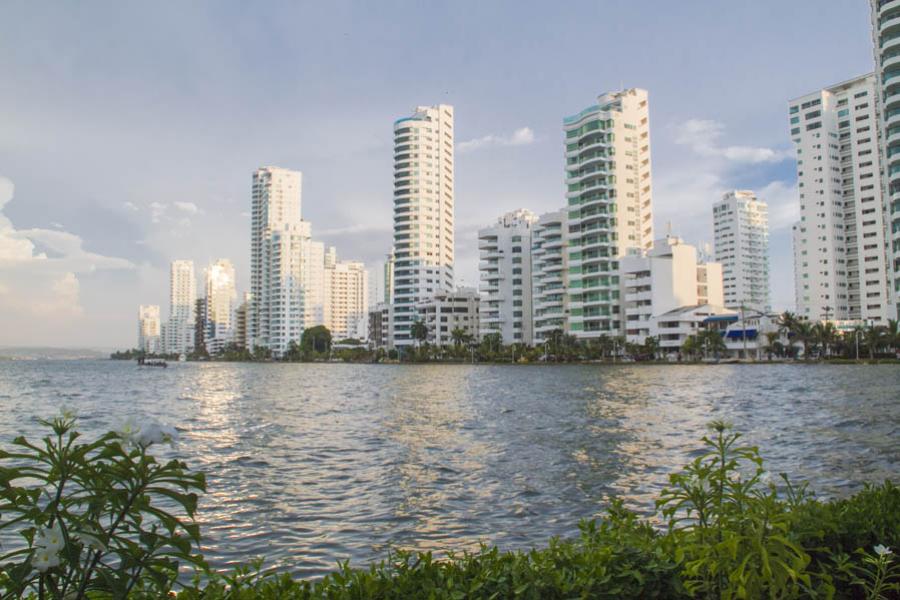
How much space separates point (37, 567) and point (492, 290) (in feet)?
494

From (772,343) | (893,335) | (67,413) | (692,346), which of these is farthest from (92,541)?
(772,343)

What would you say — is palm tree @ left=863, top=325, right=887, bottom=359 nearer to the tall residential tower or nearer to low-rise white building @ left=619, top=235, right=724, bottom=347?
low-rise white building @ left=619, top=235, right=724, bottom=347

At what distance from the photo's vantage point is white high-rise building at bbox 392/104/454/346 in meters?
183

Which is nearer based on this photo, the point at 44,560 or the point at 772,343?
the point at 44,560

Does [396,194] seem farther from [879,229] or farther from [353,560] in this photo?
[353,560]

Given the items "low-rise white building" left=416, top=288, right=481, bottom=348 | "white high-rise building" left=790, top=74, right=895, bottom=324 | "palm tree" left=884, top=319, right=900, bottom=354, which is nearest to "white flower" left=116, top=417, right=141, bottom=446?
"palm tree" left=884, top=319, right=900, bottom=354

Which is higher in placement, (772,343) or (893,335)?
(893,335)

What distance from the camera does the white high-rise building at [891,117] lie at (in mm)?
69250

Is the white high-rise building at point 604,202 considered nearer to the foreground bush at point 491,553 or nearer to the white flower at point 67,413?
the foreground bush at point 491,553

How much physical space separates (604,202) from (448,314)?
63570 millimetres

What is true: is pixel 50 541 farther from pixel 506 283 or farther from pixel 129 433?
pixel 506 283

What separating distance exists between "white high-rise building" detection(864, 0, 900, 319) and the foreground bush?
76.8m

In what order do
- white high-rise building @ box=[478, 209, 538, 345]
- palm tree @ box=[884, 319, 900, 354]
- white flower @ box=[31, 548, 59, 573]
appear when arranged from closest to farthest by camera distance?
white flower @ box=[31, 548, 59, 573] < palm tree @ box=[884, 319, 900, 354] < white high-rise building @ box=[478, 209, 538, 345]

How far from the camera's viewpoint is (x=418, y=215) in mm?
183375
